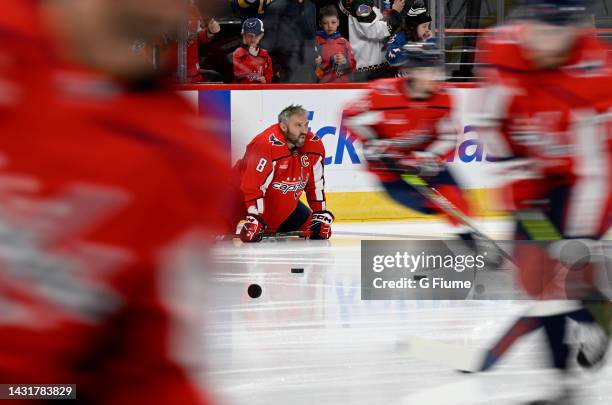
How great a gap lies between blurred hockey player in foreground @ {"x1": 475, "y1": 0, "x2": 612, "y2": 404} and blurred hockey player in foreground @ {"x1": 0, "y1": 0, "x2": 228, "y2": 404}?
2.38m

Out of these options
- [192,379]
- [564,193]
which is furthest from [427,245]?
[192,379]

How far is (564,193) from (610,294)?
0.34 m

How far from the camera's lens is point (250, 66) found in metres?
8.39

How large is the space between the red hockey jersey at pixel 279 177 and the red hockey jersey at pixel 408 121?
2348mm

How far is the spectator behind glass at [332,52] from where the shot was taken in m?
8.46

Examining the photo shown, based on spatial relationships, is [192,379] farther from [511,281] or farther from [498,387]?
[511,281]

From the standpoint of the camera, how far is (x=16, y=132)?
2.53ft

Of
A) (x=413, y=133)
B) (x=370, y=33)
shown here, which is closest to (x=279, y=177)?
(x=370, y=33)

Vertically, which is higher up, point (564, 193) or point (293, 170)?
point (564, 193)

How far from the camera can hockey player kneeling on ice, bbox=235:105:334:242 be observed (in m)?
8.12

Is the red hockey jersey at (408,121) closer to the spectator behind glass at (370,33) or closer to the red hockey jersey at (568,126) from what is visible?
the red hockey jersey at (568,126)

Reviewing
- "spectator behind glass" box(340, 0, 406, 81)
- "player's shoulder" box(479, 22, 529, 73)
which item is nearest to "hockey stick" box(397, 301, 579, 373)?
"player's shoulder" box(479, 22, 529, 73)

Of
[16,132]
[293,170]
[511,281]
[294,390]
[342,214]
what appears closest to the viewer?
[16,132]

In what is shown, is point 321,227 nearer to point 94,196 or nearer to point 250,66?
point 250,66
